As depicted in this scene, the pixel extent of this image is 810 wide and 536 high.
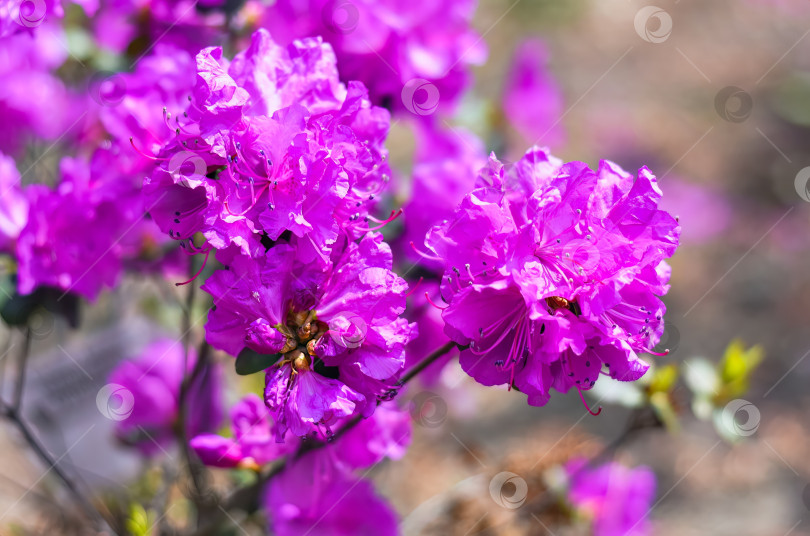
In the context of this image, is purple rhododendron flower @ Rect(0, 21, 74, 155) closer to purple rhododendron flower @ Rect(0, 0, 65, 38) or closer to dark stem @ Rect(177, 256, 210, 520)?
purple rhododendron flower @ Rect(0, 0, 65, 38)

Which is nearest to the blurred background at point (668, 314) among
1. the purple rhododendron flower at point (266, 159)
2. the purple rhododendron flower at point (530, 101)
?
the purple rhododendron flower at point (530, 101)

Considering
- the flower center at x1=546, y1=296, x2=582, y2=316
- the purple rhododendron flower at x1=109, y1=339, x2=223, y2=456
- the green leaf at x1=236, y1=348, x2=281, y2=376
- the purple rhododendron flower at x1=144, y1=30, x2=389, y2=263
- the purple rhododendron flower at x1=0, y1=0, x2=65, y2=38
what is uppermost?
the flower center at x1=546, y1=296, x2=582, y2=316

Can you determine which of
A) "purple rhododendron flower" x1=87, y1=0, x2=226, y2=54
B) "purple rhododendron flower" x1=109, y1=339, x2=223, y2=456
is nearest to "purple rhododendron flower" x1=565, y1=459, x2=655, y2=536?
"purple rhododendron flower" x1=109, y1=339, x2=223, y2=456

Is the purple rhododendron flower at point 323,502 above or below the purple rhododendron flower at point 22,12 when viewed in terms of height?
below

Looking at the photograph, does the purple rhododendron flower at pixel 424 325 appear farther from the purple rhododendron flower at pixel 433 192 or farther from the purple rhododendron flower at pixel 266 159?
the purple rhododendron flower at pixel 266 159

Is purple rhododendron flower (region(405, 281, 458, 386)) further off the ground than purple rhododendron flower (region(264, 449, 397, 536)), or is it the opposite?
purple rhododendron flower (region(405, 281, 458, 386))

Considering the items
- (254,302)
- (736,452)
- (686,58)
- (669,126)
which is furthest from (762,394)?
(254,302)
